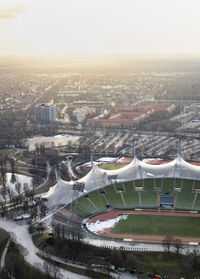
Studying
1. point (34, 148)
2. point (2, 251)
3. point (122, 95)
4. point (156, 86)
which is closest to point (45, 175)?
point (34, 148)

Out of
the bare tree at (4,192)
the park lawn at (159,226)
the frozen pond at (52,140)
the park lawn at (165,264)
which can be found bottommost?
the frozen pond at (52,140)

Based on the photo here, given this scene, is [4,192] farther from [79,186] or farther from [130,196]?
[130,196]

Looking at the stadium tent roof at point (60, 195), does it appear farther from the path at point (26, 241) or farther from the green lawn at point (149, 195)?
the green lawn at point (149, 195)

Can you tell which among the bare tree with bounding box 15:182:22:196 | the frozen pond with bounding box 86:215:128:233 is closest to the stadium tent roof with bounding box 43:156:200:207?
the bare tree with bounding box 15:182:22:196

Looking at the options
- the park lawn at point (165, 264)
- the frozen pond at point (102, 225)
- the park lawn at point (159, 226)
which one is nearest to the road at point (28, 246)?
the park lawn at point (165, 264)

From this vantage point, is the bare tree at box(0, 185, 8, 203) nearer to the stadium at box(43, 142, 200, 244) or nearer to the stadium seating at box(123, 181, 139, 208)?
the stadium at box(43, 142, 200, 244)

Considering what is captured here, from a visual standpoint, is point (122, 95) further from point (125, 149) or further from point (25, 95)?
point (125, 149)

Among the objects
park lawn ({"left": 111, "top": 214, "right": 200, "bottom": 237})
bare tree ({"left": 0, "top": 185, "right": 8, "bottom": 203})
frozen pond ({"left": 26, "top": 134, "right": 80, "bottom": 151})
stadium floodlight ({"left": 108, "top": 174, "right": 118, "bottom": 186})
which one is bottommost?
frozen pond ({"left": 26, "top": 134, "right": 80, "bottom": 151})
